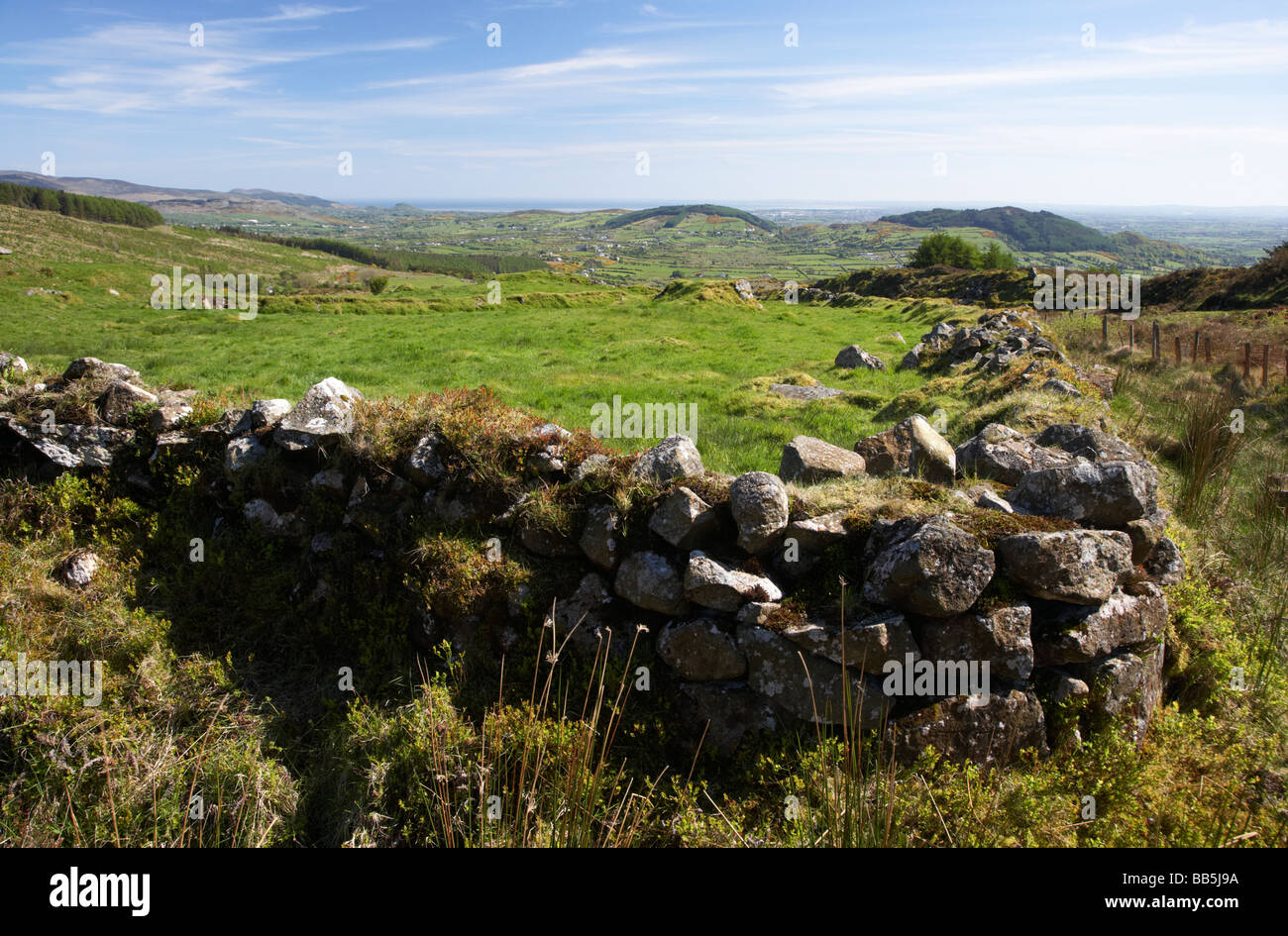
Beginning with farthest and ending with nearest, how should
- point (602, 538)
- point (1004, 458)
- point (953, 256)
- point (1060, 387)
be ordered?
point (953, 256) → point (1060, 387) → point (1004, 458) → point (602, 538)

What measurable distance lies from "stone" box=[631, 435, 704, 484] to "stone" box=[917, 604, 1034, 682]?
8.42ft

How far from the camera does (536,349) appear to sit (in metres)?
21.7

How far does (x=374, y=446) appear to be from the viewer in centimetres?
729

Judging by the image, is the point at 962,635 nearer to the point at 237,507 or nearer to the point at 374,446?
the point at 374,446

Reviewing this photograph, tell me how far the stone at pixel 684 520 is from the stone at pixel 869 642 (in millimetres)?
1288

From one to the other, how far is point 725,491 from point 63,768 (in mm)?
5931

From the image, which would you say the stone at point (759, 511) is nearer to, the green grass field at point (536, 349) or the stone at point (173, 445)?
the green grass field at point (536, 349)

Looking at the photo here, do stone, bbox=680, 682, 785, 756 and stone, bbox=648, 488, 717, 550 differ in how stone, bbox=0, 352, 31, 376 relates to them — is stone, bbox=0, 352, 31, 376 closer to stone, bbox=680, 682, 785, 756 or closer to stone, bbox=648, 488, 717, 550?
stone, bbox=648, 488, 717, 550

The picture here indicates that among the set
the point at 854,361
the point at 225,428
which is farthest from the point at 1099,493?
the point at 854,361

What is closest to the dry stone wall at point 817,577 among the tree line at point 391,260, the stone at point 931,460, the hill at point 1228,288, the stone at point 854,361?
the stone at point 931,460

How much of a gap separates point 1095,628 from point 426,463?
6.45 m

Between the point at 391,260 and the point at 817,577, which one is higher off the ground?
the point at 391,260

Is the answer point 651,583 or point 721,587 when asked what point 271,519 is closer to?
point 651,583

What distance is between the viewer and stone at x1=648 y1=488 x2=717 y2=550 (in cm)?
584
